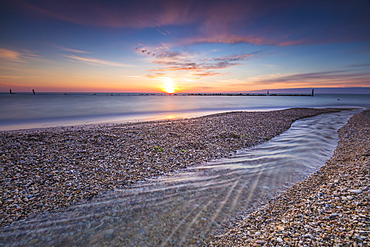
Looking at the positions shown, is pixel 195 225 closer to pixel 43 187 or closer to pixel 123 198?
pixel 123 198

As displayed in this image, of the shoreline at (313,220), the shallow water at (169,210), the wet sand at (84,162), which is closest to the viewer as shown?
the shoreline at (313,220)

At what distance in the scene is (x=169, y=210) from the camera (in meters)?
4.77

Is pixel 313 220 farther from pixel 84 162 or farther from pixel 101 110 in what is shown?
pixel 101 110

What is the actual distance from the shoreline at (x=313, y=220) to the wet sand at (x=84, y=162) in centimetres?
384

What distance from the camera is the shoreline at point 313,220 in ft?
9.77

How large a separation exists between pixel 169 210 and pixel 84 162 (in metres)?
5.00

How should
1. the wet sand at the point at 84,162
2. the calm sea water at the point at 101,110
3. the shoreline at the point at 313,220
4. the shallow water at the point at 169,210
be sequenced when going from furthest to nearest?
the calm sea water at the point at 101,110
the wet sand at the point at 84,162
the shallow water at the point at 169,210
the shoreline at the point at 313,220

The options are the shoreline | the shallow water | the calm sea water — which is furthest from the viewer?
the calm sea water

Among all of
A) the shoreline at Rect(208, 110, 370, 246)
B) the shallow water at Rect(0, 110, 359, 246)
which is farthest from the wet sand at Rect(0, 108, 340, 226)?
the shoreline at Rect(208, 110, 370, 246)

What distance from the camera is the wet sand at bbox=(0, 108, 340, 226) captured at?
5074mm

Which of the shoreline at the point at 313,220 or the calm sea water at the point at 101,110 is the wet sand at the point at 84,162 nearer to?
the shoreline at the point at 313,220

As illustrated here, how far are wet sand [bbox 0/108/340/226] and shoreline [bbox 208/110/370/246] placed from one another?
3.84m

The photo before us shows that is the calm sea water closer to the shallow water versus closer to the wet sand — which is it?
the wet sand

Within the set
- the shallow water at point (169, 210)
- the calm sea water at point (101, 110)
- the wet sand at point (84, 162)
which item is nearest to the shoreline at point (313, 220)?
the shallow water at point (169, 210)
